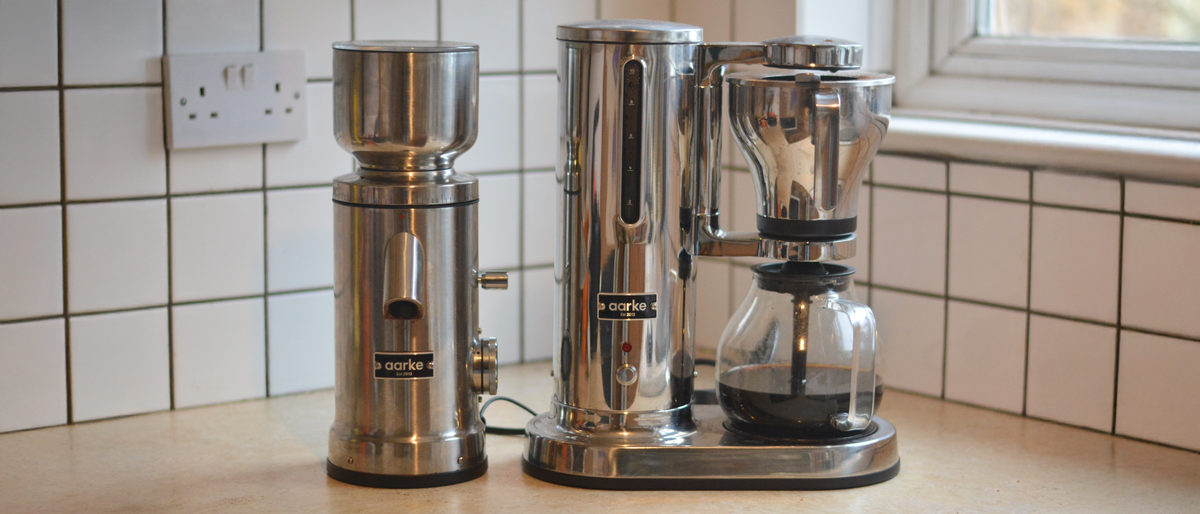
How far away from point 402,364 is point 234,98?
0.37m

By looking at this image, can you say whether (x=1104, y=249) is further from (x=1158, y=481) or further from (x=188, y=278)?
(x=188, y=278)

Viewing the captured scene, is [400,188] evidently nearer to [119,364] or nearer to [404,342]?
[404,342]

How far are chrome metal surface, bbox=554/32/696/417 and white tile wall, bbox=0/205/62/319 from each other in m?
0.47

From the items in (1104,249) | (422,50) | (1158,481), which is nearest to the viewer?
(422,50)

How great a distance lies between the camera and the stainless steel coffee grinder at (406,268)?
958mm

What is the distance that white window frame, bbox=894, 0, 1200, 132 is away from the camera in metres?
1.25

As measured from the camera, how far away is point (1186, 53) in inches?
48.9

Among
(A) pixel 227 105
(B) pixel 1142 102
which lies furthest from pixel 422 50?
(B) pixel 1142 102

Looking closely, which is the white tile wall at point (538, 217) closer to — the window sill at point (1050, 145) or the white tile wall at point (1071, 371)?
the window sill at point (1050, 145)

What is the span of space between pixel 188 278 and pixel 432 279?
35cm

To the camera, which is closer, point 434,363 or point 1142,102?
point 434,363

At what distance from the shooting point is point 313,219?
129 cm

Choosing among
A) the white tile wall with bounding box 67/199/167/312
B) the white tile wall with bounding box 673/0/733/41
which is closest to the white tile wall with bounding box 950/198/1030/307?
the white tile wall with bounding box 673/0/733/41

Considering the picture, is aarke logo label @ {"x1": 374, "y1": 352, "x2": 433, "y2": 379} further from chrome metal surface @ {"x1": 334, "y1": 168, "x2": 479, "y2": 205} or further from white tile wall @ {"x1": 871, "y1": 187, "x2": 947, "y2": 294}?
white tile wall @ {"x1": 871, "y1": 187, "x2": 947, "y2": 294}
